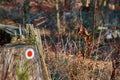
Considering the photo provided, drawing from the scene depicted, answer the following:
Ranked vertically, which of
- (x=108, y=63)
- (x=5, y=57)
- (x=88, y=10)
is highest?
(x=5, y=57)

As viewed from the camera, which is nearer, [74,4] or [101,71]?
[101,71]

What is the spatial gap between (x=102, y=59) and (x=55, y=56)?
2.40 feet

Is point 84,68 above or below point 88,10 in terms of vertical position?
above

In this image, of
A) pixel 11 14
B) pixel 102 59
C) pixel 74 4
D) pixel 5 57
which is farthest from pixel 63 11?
pixel 5 57

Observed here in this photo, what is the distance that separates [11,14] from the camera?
26.1 m

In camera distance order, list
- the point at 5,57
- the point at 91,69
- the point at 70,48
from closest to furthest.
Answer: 1. the point at 5,57
2. the point at 91,69
3. the point at 70,48

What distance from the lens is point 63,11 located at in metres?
25.5

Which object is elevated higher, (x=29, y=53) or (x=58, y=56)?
(x=29, y=53)

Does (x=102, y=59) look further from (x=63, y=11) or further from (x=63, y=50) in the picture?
(x=63, y=11)

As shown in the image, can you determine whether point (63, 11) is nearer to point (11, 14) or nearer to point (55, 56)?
point (11, 14)

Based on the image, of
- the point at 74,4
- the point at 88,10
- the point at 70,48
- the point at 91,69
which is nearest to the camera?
the point at 91,69

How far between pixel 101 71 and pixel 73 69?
66cm

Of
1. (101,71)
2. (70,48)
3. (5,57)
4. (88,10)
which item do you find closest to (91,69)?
(101,71)

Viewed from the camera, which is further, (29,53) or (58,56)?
(58,56)
